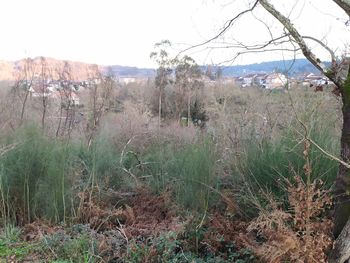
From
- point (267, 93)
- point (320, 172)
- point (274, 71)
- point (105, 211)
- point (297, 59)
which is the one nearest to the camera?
point (297, 59)

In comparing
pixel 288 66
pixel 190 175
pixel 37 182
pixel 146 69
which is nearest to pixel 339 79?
pixel 288 66

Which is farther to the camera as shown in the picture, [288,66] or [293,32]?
[288,66]

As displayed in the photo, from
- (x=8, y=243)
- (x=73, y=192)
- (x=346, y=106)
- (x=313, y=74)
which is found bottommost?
(x=8, y=243)

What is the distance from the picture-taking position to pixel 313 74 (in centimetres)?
465

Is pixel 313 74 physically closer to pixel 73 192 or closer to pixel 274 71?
pixel 274 71

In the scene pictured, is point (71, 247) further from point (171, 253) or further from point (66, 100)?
point (66, 100)

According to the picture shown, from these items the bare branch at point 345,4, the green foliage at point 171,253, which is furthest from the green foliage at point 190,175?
the bare branch at point 345,4

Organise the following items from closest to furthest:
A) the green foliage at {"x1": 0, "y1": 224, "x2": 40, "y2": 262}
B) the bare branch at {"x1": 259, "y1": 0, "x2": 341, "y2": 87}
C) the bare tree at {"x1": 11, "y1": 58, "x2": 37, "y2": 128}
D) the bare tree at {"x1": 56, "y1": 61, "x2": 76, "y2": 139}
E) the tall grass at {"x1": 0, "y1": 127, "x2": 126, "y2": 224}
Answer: the bare branch at {"x1": 259, "y1": 0, "x2": 341, "y2": 87} < the green foliage at {"x1": 0, "y1": 224, "x2": 40, "y2": 262} < the tall grass at {"x1": 0, "y1": 127, "x2": 126, "y2": 224} < the bare tree at {"x1": 56, "y1": 61, "x2": 76, "y2": 139} < the bare tree at {"x1": 11, "y1": 58, "x2": 37, "y2": 128}

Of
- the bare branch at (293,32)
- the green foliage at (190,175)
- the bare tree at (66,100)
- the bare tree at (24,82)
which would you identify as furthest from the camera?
the bare tree at (24,82)

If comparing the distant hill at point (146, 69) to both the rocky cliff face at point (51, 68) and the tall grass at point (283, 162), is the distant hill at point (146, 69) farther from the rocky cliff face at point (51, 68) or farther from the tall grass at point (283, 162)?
the tall grass at point (283, 162)

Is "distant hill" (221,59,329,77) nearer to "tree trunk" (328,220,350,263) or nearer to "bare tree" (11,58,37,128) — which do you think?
"tree trunk" (328,220,350,263)

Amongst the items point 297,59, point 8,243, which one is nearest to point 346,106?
point 297,59

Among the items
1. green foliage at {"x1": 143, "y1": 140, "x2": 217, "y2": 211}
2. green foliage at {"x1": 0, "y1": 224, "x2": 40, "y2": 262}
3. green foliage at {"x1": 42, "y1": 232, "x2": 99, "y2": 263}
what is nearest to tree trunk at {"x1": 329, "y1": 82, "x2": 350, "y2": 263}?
green foliage at {"x1": 143, "y1": 140, "x2": 217, "y2": 211}

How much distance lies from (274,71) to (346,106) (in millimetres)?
842
